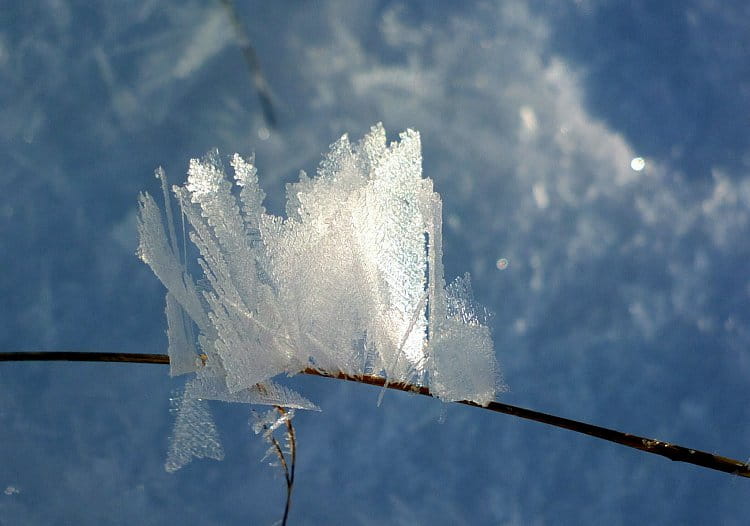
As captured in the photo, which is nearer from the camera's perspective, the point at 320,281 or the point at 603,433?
the point at 603,433

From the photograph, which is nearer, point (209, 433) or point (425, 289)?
point (425, 289)

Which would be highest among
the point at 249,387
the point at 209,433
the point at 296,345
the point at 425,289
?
the point at 425,289

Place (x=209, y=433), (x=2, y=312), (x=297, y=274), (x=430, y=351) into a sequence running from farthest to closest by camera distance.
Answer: (x=2, y=312)
(x=209, y=433)
(x=297, y=274)
(x=430, y=351)

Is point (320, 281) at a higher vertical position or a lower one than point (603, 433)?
higher

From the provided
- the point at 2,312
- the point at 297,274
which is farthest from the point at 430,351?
the point at 2,312

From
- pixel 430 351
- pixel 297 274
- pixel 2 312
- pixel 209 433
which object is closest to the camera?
pixel 430 351

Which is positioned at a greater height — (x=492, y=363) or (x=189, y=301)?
(x=492, y=363)

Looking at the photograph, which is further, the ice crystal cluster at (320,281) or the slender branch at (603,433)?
the ice crystal cluster at (320,281)

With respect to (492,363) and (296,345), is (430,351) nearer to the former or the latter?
(492,363)
